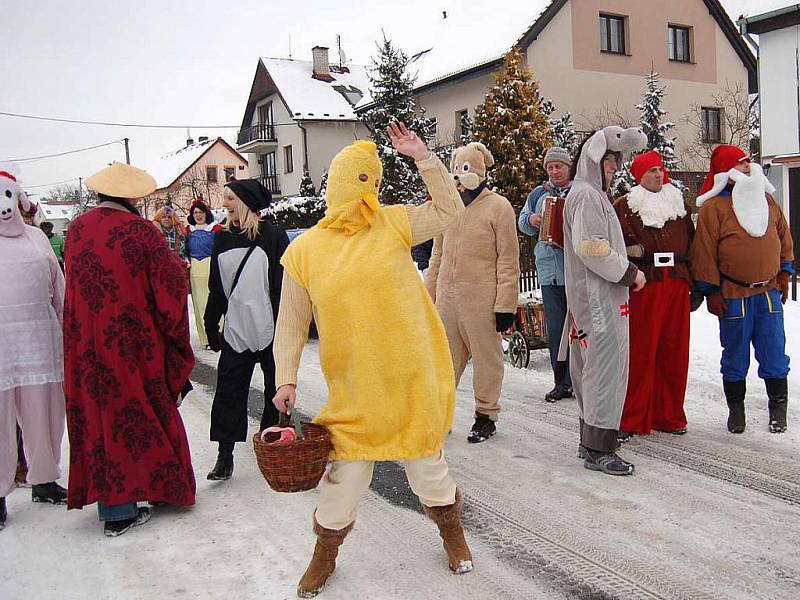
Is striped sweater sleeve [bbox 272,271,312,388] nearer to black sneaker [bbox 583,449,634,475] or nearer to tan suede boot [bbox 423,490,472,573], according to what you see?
tan suede boot [bbox 423,490,472,573]

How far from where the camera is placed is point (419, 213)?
3.44m

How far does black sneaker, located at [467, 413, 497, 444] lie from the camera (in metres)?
5.65

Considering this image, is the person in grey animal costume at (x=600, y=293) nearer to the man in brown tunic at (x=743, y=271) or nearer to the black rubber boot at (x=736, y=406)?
the man in brown tunic at (x=743, y=271)

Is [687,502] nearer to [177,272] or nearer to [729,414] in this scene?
[729,414]

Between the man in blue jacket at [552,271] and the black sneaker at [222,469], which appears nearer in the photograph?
the black sneaker at [222,469]

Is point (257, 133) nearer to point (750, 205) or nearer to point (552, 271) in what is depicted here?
point (552, 271)

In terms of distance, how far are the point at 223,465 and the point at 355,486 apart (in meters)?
2.08

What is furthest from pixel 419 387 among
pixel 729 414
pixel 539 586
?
pixel 729 414

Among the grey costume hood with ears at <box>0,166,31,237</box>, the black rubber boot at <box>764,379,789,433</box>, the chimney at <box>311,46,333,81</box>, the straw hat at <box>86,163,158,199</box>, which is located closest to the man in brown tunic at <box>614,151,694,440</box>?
the black rubber boot at <box>764,379,789,433</box>

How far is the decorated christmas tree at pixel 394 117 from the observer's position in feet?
68.9

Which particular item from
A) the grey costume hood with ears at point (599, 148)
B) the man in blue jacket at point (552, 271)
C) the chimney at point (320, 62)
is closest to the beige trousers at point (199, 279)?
the man in blue jacket at point (552, 271)

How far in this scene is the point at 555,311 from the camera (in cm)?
693

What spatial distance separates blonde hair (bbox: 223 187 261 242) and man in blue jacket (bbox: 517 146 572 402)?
2788mm

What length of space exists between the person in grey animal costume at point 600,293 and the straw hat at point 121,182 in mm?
2698
